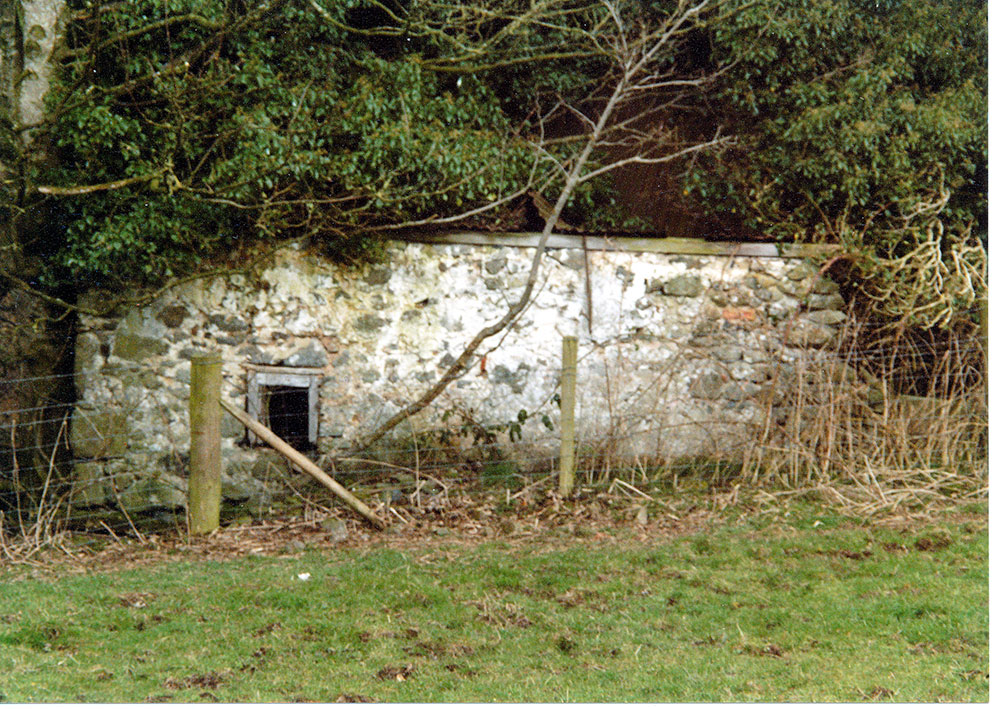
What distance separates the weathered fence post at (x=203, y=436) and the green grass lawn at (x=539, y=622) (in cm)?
52

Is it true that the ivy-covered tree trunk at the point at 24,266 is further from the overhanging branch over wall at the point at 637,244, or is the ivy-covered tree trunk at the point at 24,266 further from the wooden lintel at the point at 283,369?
the overhanging branch over wall at the point at 637,244

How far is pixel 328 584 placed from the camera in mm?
5777

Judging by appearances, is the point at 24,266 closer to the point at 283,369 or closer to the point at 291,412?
the point at 283,369

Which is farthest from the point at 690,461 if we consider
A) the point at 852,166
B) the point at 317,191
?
the point at 317,191

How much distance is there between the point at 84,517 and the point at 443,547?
2.77 m

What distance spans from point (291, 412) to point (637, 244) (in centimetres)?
322

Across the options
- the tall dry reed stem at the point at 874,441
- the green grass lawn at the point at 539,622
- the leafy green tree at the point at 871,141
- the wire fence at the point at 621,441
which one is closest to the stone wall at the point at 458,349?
the wire fence at the point at 621,441

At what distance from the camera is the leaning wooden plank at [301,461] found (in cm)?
654

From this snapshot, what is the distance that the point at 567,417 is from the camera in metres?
7.54

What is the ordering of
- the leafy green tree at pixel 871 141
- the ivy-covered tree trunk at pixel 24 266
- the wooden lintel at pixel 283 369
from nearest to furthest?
the ivy-covered tree trunk at pixel 24 266, the wooden lintel at pixel 283 369, the leafy green tree at pixel 871 141

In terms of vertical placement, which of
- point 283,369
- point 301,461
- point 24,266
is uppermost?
point 24,266

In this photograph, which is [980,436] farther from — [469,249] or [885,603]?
A: [469,249]

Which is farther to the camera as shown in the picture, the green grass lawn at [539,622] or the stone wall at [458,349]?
the stone wall at [458,349]

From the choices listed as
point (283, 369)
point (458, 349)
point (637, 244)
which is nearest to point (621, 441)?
point (458, 349)
